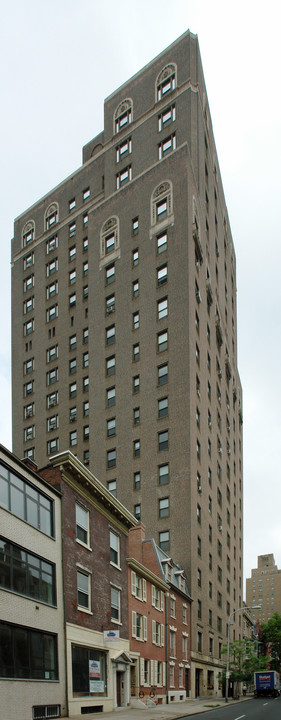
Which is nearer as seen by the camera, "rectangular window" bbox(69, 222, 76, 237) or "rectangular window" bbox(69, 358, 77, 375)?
"rectangular window" bbox(69, 358, 77, 375)

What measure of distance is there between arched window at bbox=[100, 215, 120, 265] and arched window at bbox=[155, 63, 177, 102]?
1443cm

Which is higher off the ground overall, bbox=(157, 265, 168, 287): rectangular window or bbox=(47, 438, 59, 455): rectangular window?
bbox=(157, 265, 168, 287): rectangular window

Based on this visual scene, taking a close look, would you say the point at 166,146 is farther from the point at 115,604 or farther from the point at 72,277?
the point at 115,604

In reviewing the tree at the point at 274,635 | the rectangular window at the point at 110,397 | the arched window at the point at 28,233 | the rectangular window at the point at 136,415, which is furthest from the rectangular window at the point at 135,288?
the tree at the point at 274,635

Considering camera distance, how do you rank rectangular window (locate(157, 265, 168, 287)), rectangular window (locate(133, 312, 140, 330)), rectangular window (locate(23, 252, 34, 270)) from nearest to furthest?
rectangular window (locate(157, 265, 168, 287)) < rectangular window (locate(133, 312, 140, 330)) < rectangular window (locate(23, 252, 34, 270))

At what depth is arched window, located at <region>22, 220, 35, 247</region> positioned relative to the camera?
83.6 meters

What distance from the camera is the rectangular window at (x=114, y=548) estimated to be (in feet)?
109

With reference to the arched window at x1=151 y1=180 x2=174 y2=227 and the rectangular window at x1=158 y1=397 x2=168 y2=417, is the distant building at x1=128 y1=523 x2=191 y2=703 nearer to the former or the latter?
the rectangular window at x1=158 y1=397 x2=168 y2=417

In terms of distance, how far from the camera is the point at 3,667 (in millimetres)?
20422

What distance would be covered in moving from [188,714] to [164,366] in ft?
106

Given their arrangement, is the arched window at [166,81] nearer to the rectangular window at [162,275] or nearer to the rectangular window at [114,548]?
the rectangular window at [162,275]

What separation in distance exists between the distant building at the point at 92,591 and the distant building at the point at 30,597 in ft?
3.26

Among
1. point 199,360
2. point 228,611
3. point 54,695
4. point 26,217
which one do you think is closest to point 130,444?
point 199,360

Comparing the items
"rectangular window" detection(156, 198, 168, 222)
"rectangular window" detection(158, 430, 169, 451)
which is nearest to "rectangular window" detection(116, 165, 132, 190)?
"rectangular window" detection(156, 198, 168, 222)
